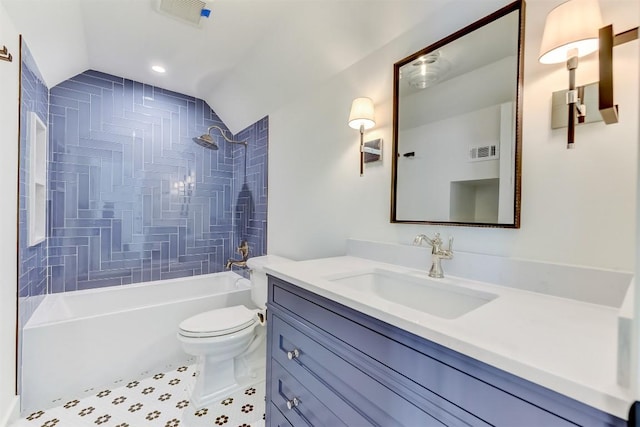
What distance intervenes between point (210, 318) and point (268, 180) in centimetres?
130

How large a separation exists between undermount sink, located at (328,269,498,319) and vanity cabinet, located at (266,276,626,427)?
0.17 metres

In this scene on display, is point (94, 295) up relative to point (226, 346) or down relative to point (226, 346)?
up

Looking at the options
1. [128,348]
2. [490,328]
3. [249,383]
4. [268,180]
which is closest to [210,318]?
[249,383]

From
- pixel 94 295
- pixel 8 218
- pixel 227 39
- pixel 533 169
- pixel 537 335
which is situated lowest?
pixel 94 295

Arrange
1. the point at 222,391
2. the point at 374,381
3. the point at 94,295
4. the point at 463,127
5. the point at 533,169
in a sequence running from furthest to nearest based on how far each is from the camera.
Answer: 1. the point at 94,295
2. the point at 222,391
3. the point at 463,127
4. the point at 533,169
5. the point at 374,381

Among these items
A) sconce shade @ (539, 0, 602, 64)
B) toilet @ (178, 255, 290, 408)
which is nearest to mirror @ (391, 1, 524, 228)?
sconce shade @ (539, 0, 602, 64)

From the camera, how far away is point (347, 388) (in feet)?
2.77

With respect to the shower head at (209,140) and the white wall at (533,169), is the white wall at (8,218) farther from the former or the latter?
the white wall at (533,169)

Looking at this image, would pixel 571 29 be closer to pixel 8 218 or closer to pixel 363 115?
pixel 363 115

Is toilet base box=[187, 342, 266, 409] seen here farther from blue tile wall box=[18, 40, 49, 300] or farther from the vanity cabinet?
blue tile wall box=[18, 40, 49, 300]

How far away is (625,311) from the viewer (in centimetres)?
42

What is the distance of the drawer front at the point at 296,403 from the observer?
0.94 metres

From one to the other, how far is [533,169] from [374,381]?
892 mm

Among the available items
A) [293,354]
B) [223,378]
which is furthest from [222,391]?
[293,354]
